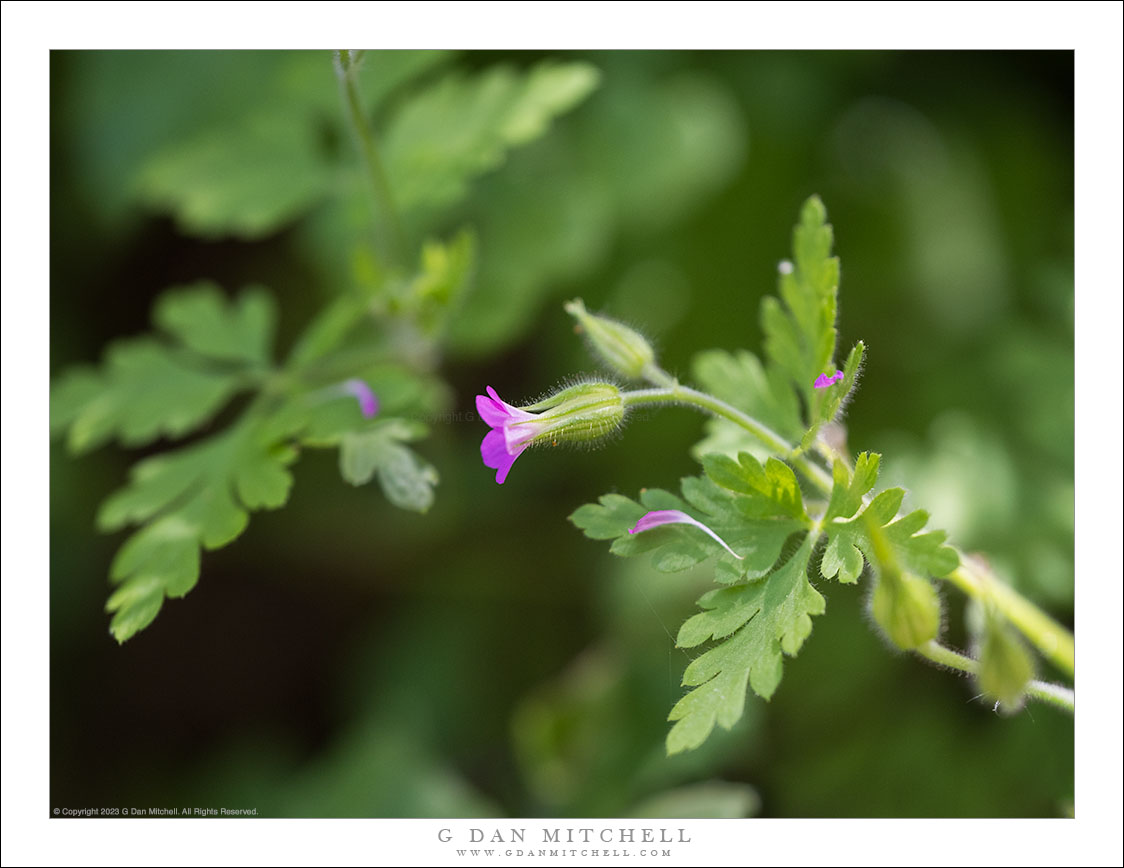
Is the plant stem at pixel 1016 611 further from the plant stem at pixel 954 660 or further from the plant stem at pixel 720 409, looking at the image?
the plant stem at pixel 720 409

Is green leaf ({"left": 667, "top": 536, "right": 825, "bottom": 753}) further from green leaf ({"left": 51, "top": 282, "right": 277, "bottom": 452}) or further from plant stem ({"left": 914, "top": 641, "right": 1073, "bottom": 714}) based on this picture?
green leaf ({"left": 51, "top": 282, "right": 277, "bottom": 452})

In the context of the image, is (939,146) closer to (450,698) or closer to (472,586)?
(472,586)

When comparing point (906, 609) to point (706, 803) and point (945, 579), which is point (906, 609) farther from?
point (706, 803)

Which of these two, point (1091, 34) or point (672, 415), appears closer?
point (1091, 34)

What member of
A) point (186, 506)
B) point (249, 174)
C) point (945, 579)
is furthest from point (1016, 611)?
point (249, 174)

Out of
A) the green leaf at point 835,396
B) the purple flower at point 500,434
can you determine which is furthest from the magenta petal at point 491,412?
the green leaf at point 835,396

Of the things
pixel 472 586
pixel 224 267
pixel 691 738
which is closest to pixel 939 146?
pixel 472 586

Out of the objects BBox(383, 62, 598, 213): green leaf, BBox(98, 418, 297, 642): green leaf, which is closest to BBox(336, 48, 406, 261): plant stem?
BBox(383, 62, 598, 213): green leaf

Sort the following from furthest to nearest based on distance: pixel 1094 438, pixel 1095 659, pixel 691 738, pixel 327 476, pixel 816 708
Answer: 1. pixel 327 476
2. pixel 816 708
3. pixel 1094 438
4. pixel 1095 659
5. pixel 691 738
